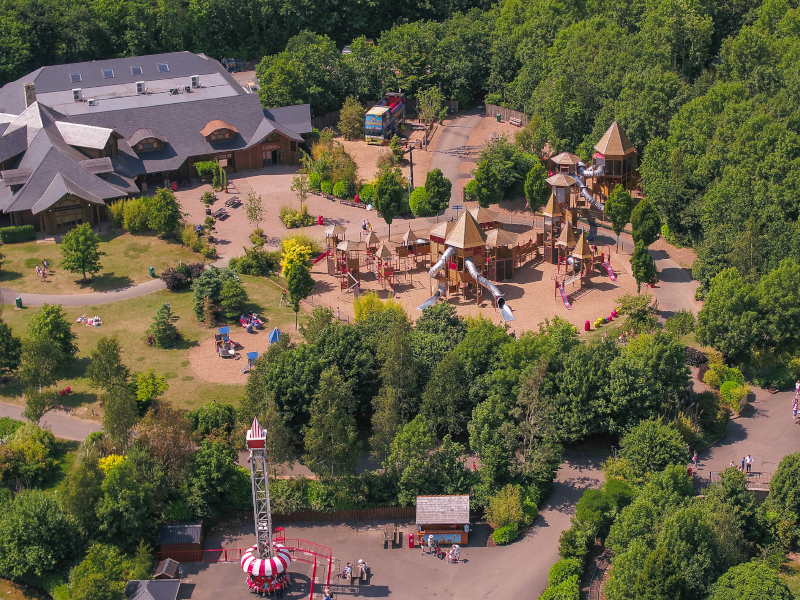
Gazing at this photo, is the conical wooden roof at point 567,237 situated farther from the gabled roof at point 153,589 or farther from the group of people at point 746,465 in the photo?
the gabled roof at point 153,589

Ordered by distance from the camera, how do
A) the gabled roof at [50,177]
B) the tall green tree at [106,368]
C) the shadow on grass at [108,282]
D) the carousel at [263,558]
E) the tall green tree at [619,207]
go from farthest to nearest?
the gabled roof at [50,177] < the tall green tree at [619,207] < the shadow on grass at [108,282] < the tall green tree at [106,368] < the carousel at [263,558]

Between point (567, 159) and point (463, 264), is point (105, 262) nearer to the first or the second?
point (463, 264)

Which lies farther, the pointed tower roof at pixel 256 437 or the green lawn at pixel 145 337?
the green lawn at pixel 145 337

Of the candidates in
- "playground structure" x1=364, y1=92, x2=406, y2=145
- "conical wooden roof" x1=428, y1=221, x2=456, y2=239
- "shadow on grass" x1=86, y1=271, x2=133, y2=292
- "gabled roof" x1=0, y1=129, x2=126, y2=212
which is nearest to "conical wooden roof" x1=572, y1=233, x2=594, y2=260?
"conical wooden roof" x1=428, y1=221, x2=456, y2=239

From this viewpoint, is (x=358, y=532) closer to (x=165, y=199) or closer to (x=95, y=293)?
(x=95, y=293)

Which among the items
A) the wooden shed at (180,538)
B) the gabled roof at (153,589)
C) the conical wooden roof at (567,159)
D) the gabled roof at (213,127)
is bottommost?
the wooden shed at (180,538)

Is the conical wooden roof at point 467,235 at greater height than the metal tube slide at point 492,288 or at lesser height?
greater

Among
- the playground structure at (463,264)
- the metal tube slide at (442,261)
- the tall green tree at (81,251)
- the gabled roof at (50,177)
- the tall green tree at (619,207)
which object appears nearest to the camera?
the playground structure at (463,264)

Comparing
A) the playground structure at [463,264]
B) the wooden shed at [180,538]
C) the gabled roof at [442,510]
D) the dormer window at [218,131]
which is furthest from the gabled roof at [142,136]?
the gabled roof at [442,510]

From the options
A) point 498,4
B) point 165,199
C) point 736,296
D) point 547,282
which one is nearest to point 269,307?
point 165,199

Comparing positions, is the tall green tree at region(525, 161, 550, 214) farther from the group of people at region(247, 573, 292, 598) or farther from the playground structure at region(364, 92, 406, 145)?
the group of people at region(247, 573, 292, 598)
